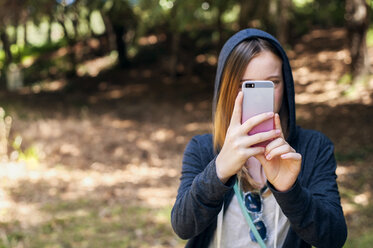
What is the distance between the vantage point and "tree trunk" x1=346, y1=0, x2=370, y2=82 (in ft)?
27.8

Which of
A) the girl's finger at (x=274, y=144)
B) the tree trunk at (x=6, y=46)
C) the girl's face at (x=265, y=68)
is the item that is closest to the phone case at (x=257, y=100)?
the girl's finger at (x=274, y=144)

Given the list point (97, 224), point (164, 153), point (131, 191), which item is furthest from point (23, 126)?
point (97, 224)

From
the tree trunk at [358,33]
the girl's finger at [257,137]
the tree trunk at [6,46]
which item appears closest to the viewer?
the girl's finger at [257,137]

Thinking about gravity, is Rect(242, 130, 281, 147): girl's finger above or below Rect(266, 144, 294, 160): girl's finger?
above

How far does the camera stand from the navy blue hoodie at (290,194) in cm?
127

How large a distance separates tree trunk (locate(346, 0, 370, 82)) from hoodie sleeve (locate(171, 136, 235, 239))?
27.1ft

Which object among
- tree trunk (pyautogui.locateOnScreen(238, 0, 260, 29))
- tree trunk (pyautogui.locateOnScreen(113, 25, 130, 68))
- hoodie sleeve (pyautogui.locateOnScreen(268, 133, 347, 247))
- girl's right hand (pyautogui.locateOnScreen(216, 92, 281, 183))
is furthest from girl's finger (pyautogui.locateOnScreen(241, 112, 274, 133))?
tree trunk (pyautogui.locateOnScreen(113, 25, 130, 68))

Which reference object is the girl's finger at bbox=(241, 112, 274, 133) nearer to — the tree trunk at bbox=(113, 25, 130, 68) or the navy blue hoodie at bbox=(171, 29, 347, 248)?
the navy blue hoodie at bbox=(171, 29, 347, 248)

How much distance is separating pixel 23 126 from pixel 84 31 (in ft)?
40.4

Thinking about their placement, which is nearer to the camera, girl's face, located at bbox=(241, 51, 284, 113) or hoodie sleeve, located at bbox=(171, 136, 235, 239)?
hoodie sleeve, located at bbox=(171, 136, 235, 239)

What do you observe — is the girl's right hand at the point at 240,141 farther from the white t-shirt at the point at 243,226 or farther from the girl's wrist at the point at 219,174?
the white t-shirt at the point at 243,226

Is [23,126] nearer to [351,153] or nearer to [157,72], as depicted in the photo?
[351,153]

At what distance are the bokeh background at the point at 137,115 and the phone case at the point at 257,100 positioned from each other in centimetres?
325

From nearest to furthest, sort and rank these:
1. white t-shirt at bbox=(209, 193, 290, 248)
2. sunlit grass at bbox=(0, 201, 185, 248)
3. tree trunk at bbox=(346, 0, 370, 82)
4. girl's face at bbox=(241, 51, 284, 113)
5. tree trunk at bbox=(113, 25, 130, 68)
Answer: girl's face at bbox=(241, 51, 284, 113) < white t-shirt at bbox=(209, 193, 290, 248) < sunlit grass at bbox=(0, 201, 185, 248) < tree trunk at bbox=(346, 0, 370, 82) < tree trunk at bbox=(113, 25, 130, 68)
